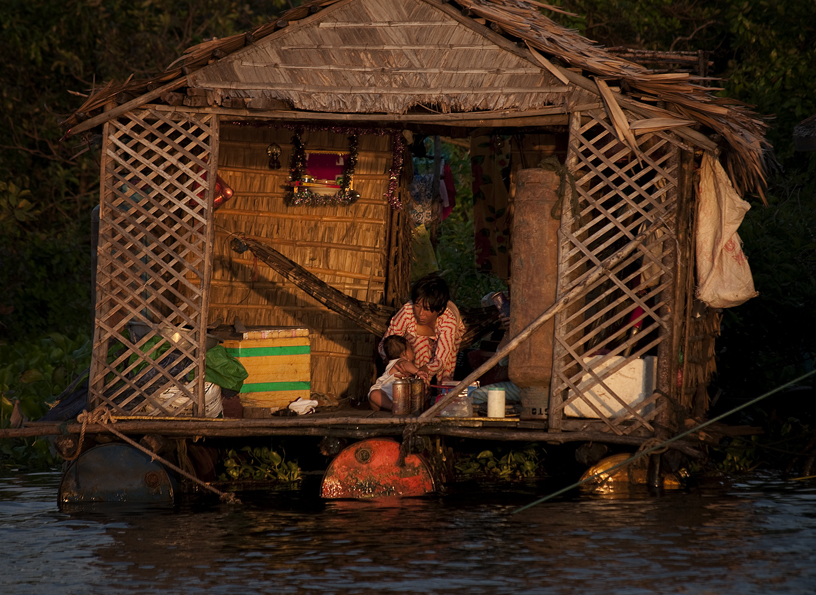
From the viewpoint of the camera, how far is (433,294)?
26.0 feet

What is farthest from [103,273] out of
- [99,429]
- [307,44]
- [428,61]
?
[428,61]

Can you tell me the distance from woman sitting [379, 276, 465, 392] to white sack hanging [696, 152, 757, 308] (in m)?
1.79

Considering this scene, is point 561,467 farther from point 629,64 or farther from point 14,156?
point 14,156

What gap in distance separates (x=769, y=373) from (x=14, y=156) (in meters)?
10.0

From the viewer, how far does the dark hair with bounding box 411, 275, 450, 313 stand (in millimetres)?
7938

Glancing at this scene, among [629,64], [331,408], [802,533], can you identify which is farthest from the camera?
[331,408]

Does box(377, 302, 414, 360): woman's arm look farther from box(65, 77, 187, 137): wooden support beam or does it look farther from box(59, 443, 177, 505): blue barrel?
box(65, 77, 187, 137): wooden support beam

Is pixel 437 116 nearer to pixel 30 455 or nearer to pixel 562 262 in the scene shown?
pixel 562 262

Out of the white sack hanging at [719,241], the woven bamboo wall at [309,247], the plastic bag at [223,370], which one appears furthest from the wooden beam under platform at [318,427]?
the woven bamboo wall at [309,247]

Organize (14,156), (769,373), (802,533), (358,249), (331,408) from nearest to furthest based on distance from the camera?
(802,533) < (331,408) < (358,249) < (769,373) < (14,156)

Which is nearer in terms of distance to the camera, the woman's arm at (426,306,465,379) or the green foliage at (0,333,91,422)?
the woman's arm at (426,306,465,379)

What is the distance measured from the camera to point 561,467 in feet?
28.6

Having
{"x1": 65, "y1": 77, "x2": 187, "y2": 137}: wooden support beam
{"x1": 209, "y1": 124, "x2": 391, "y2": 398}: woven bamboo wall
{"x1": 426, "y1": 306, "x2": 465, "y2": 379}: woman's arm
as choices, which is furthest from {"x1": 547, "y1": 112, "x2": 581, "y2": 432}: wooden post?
{"x1": 65, "y1": 77, "x2": 187, "y2": 137}: wooden support beam

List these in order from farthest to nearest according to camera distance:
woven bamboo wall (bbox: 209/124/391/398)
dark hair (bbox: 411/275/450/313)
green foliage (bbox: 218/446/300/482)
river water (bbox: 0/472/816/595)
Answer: woven bamboo wall (bbox: 209/124/391/398), green foliage (bbox: 218/446/300/482), dark hair (bbox: 411/275/450/313), river water (bbox: 0/472/816/595)
